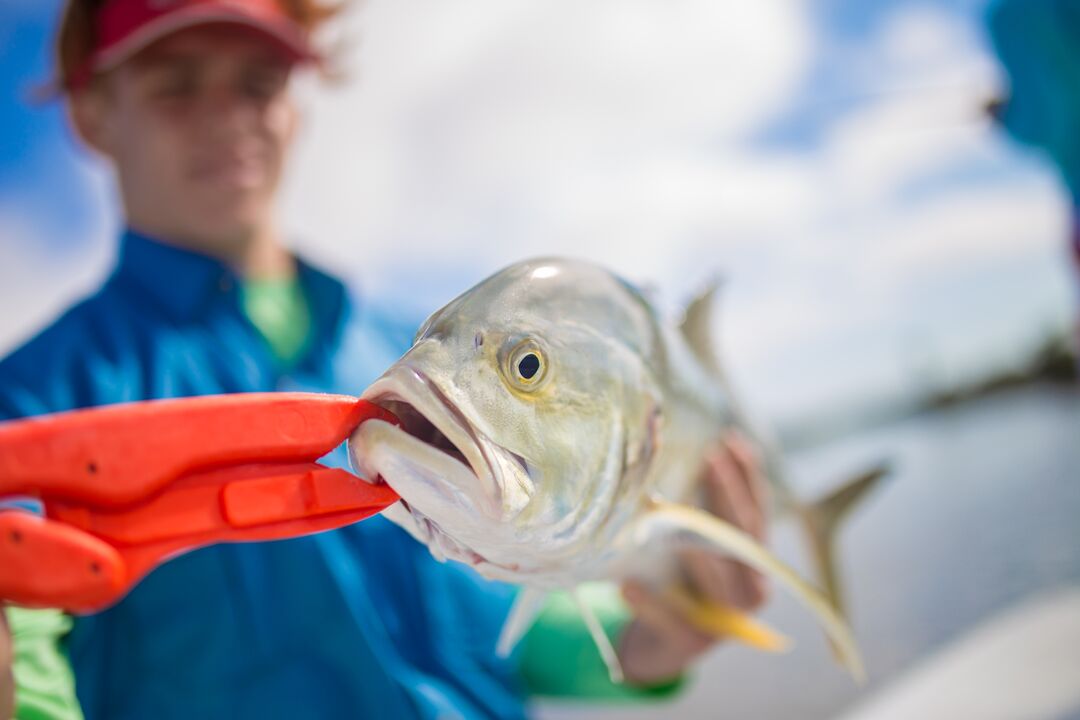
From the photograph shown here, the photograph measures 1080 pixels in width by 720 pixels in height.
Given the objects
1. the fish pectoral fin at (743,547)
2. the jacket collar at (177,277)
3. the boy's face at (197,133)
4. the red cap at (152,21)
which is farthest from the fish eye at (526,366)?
the red cap at (152,21)

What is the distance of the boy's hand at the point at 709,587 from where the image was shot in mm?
1518

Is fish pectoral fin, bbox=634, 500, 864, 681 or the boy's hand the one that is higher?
fish pectoral fin, bbox=634, 500, 864, 681

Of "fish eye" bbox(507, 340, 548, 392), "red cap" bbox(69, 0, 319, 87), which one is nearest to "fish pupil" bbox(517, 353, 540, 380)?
"fish eye" bbox(507, 340, 548, 392)

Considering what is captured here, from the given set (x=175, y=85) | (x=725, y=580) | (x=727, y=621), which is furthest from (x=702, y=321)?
(x=175, y=85)

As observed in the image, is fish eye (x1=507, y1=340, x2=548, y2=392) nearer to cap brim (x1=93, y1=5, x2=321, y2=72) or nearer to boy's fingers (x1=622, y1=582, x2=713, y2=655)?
boy's fingers (x1=622, y1=582, x2=713, y2=655)

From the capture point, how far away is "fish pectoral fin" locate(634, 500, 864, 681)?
962 mm

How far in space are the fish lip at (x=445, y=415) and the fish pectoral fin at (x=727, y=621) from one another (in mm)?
773

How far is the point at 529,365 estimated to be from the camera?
0.76 metres

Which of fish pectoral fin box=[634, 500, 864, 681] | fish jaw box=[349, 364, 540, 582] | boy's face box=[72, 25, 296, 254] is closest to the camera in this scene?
fish jaw box=[349, 364, 540, 582]

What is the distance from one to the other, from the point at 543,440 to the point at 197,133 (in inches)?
61.8

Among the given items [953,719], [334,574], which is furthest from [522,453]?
[953,719]

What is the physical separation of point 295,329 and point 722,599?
1.34 metres

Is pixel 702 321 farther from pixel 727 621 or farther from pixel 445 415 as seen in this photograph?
pixel 445 415

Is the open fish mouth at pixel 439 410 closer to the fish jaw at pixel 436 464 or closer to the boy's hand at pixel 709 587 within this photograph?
the fish jaw at pixel 436 464
